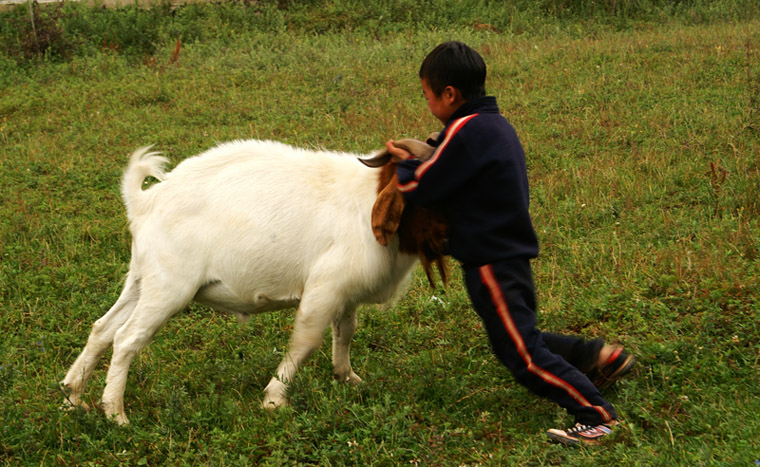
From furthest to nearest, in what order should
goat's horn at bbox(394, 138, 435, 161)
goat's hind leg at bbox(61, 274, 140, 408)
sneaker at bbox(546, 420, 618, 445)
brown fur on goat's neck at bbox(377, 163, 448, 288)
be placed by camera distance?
goat's hind leg at bbox(61, 274, 140, 408), brown fur on goat's neck at bbox(377, 163, 448, 288), goat's horn at bbox(394, 138, 435, 161), sneaker at bbox(546, 420, 618, 445)

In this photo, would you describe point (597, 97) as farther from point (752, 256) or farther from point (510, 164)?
point (510, 164)

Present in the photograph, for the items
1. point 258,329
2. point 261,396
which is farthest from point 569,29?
point 261,396

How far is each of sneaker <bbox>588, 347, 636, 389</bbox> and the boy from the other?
1.15ft

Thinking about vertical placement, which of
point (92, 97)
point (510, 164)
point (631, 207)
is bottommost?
point (92, 97)

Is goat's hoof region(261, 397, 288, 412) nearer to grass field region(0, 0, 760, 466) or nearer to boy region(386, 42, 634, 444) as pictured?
grass field region(0, 0, 760, 466)

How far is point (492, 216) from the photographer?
359cm

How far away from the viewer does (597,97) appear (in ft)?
31.6

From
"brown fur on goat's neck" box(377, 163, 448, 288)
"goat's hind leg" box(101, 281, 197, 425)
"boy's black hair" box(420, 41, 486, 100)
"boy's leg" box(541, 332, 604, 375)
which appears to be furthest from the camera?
"goat's hind leg" box(101, 281, 197, 425)

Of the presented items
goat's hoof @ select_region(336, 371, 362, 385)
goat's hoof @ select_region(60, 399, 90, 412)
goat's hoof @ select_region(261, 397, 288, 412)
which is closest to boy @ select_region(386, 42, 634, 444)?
goat's hoof @ select_region(336, 371, 362, 385)

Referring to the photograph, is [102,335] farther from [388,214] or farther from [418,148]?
[418,148]

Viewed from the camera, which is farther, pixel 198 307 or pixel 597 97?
pixel 597 97

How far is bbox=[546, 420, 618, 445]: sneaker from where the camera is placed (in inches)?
136

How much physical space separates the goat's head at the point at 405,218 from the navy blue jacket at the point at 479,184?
0.34 feet

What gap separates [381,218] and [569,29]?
466 inches
